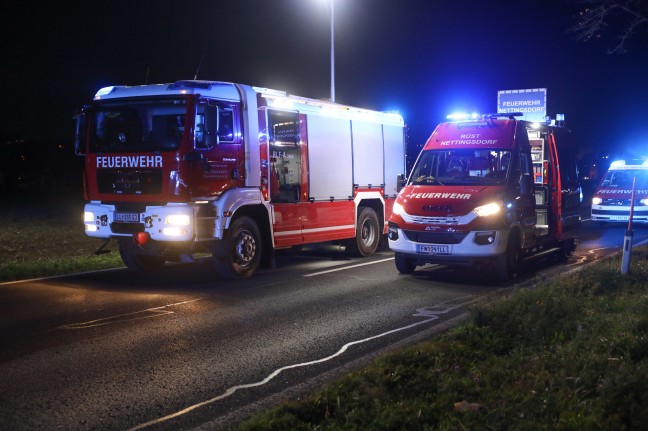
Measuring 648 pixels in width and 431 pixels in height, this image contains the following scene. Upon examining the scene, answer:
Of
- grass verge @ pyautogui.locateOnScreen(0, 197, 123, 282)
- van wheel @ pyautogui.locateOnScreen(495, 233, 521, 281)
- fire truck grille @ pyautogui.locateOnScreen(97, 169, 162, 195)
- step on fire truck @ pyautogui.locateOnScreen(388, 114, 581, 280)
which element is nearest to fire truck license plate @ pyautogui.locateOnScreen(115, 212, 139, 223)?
fire truck grille @ pyautogui.locateOnScreen(97, 169, 162, 195)

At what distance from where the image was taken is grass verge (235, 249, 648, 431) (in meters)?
4.69

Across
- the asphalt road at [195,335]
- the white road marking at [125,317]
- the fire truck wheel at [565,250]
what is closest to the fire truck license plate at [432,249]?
the asphalt road at [195,335]

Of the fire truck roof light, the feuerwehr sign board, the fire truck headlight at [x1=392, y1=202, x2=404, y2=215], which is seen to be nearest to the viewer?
the fire truck headlight at [x1=392, y1=202, x2=404, y2=215]

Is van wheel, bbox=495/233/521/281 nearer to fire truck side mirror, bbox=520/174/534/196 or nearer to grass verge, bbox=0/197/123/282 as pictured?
fire truck side mirror, bbox=520/174/534/196

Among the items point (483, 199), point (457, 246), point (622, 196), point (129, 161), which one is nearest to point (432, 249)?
point (457, 246)

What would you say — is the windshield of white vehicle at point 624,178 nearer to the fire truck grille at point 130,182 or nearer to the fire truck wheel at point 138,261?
the fire truck wheel at point 138,261

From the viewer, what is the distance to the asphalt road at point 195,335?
562 centimetres

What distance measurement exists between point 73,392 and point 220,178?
20.5ft

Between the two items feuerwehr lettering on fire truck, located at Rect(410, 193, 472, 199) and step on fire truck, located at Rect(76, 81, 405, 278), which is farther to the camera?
feuerwehr lettering on fire truck, located at Rect(410, 193, 472, 199)

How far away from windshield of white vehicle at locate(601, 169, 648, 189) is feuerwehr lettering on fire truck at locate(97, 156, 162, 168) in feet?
53.1

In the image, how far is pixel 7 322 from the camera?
335 inches

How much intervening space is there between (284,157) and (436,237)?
12.2ft

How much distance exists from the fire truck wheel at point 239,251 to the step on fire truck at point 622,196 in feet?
45.0

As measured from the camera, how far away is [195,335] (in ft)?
26.0
